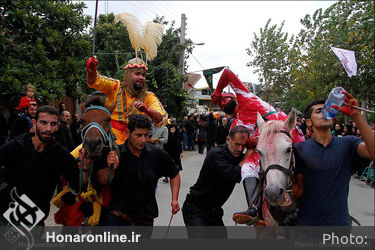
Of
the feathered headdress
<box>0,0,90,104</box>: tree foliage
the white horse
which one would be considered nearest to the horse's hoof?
the white horse

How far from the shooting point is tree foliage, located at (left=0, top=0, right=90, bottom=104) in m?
7.34

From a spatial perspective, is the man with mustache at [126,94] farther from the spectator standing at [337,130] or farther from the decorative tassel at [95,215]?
the spectator standing at [337,130]

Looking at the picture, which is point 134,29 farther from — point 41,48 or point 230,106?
point 41,48

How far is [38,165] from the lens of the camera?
3.02 metres

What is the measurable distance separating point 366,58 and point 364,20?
137 centimetres

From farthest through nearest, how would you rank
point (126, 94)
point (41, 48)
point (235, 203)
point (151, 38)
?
point (41, 48) → point (235, 203) → point (151, 38) → point (126, 94)

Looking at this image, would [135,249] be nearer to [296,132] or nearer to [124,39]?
[296,132]

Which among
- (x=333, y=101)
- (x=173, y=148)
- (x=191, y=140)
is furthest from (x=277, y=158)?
(x=191, y=140)

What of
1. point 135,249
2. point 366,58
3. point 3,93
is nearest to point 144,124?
point 135,249

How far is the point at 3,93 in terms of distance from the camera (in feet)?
23.1

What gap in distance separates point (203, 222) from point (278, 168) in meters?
1.45

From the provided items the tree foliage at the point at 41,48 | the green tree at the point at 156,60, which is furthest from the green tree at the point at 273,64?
the tree foliage at the point at 41,48

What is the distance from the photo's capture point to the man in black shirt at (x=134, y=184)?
320 cm

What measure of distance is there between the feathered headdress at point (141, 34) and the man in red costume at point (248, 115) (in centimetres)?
114
